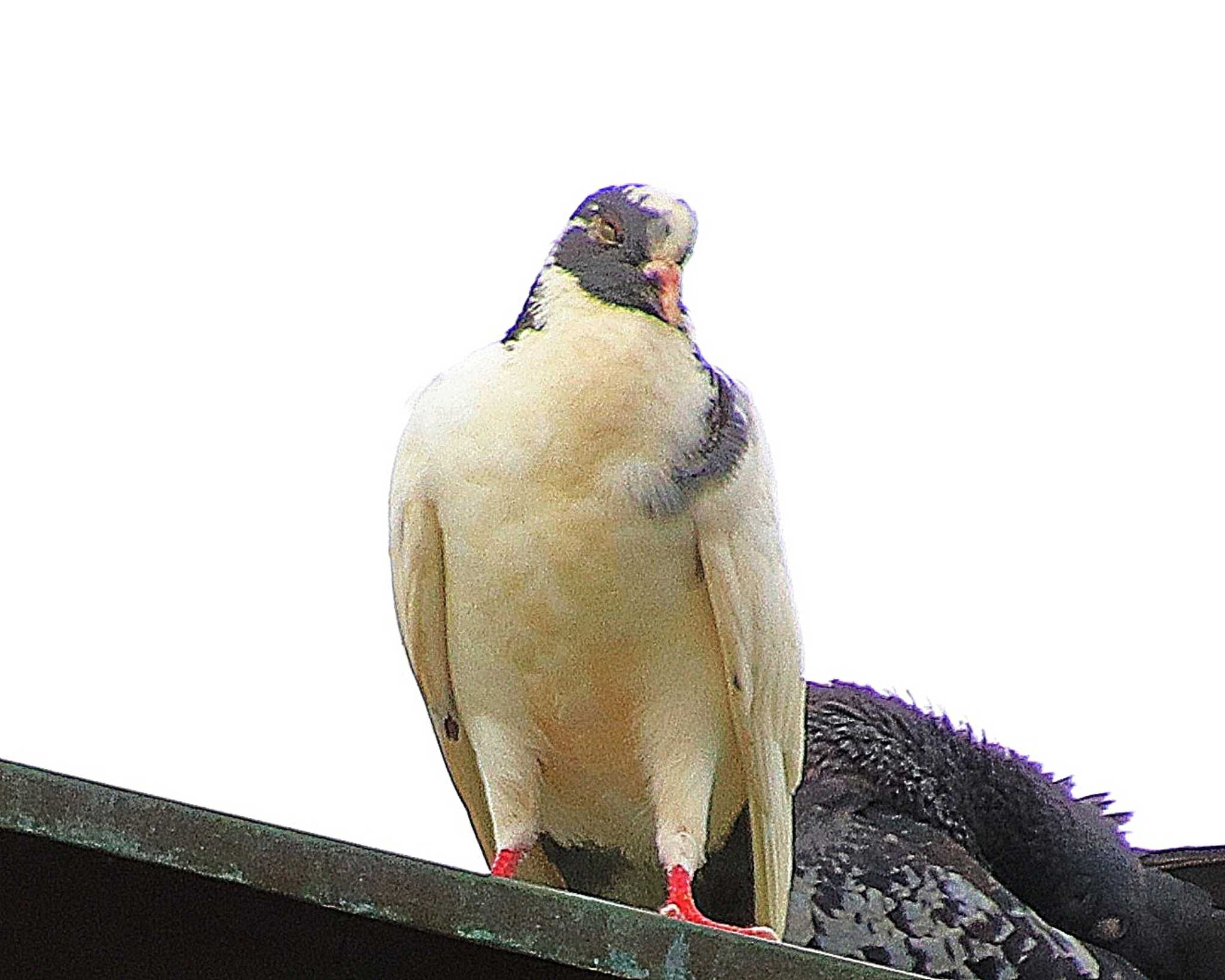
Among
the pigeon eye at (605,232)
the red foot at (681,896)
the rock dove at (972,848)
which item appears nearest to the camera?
the red foot at (681,896)

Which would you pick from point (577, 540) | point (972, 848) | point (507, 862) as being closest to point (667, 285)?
point (577, 540)

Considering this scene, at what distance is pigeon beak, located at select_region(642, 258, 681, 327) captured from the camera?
12.0 feet

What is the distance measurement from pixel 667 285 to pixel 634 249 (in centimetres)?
9

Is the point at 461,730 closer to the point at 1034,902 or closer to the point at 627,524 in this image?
the point at 627,524

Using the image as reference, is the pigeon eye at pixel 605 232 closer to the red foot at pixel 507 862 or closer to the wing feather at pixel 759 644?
the wing feather at pixel 759 644

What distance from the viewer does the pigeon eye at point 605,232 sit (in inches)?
147

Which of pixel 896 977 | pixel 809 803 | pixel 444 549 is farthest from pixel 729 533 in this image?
pixel 809 803

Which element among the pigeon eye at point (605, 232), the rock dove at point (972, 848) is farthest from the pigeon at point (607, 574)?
the rock dove at point (972, 848)

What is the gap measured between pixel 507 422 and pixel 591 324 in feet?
0.76

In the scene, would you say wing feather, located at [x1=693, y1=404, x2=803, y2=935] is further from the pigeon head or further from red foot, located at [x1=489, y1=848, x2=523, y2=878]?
red foot, located at [x1=489, y1=848, x2=523, y2=878]

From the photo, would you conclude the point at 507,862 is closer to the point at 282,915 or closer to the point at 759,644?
the point at 759,644

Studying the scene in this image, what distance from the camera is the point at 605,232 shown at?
3.76 m

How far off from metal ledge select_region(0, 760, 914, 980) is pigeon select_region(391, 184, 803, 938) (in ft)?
3.29

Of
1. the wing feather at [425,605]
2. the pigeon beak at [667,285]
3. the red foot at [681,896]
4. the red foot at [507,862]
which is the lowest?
the red foot at [507,862]
